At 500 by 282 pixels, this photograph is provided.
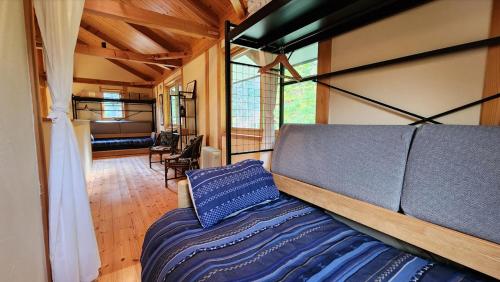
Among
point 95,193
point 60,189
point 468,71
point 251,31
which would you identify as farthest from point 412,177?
point 95,193

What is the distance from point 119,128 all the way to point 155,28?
5.16m

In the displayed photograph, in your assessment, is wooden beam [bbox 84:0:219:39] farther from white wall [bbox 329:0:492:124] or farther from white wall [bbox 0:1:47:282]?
white wall [bbox 329:0:492:124]

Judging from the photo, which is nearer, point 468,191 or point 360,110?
point 468,191

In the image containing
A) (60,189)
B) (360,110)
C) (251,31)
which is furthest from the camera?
(251,31)

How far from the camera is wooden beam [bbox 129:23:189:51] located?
4517mm

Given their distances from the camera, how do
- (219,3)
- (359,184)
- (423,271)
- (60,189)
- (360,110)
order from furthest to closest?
1. (219,3)
2. (360,110)
3. (60,189)
4. (359,184)
5. (423,271)

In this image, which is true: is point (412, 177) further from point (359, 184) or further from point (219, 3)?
point (219, 3)

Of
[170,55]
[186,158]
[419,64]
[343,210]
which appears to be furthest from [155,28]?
[343,210]

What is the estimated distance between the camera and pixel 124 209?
2.69 metres

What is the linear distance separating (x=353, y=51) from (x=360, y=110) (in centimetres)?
42

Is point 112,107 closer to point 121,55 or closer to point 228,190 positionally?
point 121,55

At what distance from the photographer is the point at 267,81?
2.11 metres

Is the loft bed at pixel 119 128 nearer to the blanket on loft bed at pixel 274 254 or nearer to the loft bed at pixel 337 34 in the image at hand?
the loft bed at pixel 337 34

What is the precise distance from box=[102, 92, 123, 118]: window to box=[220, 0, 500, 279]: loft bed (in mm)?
7812
